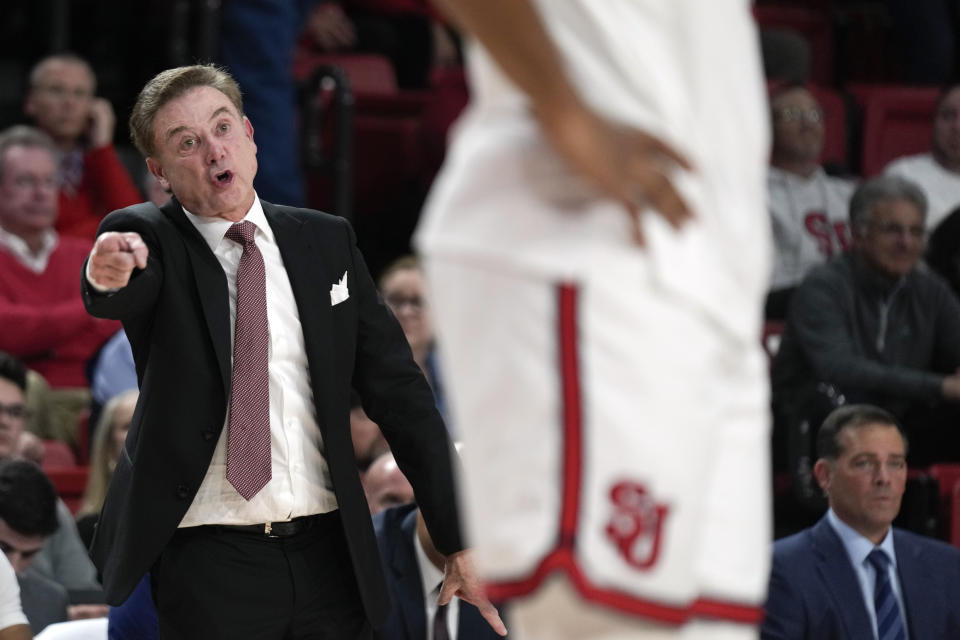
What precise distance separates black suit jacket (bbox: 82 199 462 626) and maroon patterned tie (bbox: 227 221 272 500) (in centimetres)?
2

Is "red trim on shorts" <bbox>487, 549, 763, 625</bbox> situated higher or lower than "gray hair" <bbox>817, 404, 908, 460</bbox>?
higher

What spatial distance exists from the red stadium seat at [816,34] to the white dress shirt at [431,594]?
486 cm

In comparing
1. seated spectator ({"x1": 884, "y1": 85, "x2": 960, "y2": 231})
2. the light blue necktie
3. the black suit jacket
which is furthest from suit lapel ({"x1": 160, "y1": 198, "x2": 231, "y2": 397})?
seated spectator ({"x1": 884, "y1": 85, "x2": 960, "y2": 231})

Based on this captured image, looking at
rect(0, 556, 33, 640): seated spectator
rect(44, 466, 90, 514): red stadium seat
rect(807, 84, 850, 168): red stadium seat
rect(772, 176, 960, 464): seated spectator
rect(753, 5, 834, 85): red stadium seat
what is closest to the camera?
rect(0, 556, 33, 640): seated spectator

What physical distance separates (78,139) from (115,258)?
4.52m

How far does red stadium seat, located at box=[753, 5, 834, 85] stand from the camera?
25.9 ft

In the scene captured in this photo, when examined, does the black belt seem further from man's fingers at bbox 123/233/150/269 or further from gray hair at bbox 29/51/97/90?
gray hair at bbox 29/51/97/90

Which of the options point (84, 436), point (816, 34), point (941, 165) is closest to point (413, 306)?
point (84, 436)

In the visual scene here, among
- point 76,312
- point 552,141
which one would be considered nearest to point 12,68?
point 76,312

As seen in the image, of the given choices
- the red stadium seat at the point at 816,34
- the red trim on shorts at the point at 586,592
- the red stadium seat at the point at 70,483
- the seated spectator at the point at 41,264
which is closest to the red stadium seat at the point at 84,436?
the red stadium seat at the point at 70,483

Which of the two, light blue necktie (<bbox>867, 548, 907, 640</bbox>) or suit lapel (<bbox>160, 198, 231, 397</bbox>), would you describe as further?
light blue necktie (<bbox>867, 548, 907, 640</bbox>)

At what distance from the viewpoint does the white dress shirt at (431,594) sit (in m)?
3.74

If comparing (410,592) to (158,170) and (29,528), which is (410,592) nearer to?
(29,528)

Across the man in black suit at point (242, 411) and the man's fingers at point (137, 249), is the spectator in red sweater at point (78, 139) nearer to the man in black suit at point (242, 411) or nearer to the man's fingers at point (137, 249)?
the man in black suit at point (242, 411)
